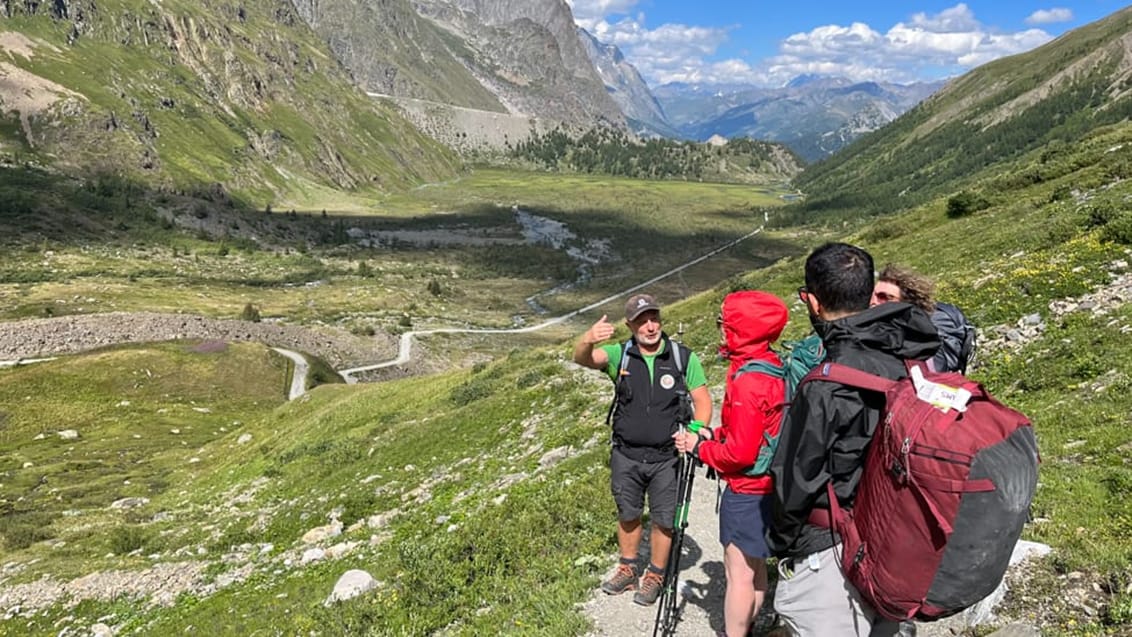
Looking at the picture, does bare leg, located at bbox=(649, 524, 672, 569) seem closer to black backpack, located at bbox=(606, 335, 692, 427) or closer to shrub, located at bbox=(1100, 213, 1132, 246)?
black backpack, located at bbox=(606, 335, 692, 427)

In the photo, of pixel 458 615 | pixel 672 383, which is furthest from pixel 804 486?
pixel 458 615

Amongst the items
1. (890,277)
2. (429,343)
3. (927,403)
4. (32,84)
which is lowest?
(429,343)

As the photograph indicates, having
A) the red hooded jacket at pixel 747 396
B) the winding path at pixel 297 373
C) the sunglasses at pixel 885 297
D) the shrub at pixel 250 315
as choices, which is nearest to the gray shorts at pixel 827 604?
the red hooded jacket at pixel 747 396

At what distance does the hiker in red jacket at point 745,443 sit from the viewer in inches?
236

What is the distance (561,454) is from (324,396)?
30903 millimetres

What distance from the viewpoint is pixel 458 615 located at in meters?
9.73

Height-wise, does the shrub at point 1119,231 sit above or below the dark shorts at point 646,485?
above

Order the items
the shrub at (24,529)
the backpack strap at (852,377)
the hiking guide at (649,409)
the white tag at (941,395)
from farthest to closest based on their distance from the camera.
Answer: the shrub at (24,529) → the hiking guide at (649,409) → the backpack strap at (852,377) → the white tag at (941,395)

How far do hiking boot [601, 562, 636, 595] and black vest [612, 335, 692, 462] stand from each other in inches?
75.1

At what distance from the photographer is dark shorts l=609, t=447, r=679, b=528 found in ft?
26.9

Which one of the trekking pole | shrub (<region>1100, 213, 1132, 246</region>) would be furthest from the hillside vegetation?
the trekking pole

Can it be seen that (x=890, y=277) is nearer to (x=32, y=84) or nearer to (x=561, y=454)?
(x=561, y=454)

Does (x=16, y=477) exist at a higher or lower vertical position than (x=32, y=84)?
lower

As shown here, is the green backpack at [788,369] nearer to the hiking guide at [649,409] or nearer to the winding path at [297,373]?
the hiking guide at [649,409]
